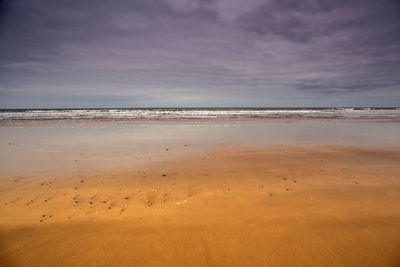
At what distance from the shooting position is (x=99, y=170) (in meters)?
5.83

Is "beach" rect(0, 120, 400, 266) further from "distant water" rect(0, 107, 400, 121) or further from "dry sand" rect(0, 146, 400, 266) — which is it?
"distant water" rect(0, 107, 400, 121)

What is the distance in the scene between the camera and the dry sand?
8.48 feet

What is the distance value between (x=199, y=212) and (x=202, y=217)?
17cm

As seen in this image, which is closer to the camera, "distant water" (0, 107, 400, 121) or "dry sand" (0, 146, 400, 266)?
"dry sand" (0, 146, 400, 266)

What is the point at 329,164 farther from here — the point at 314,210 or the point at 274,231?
the point at 274,231

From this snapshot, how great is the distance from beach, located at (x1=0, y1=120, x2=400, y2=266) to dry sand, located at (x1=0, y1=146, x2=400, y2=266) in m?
0.02

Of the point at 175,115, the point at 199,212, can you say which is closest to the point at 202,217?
the point at 199,212

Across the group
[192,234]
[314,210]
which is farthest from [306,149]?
[192,234]

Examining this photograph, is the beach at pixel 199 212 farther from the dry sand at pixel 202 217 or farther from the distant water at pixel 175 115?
the distant water at pixel 175 115

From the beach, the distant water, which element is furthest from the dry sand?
the distant water

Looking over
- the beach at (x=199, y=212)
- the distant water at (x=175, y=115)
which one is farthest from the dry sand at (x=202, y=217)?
the distant water at (x=175, y=115)

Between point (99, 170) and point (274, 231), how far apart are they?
4.75 m

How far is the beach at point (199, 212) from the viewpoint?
2.60m

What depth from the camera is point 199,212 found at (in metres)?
3.59
